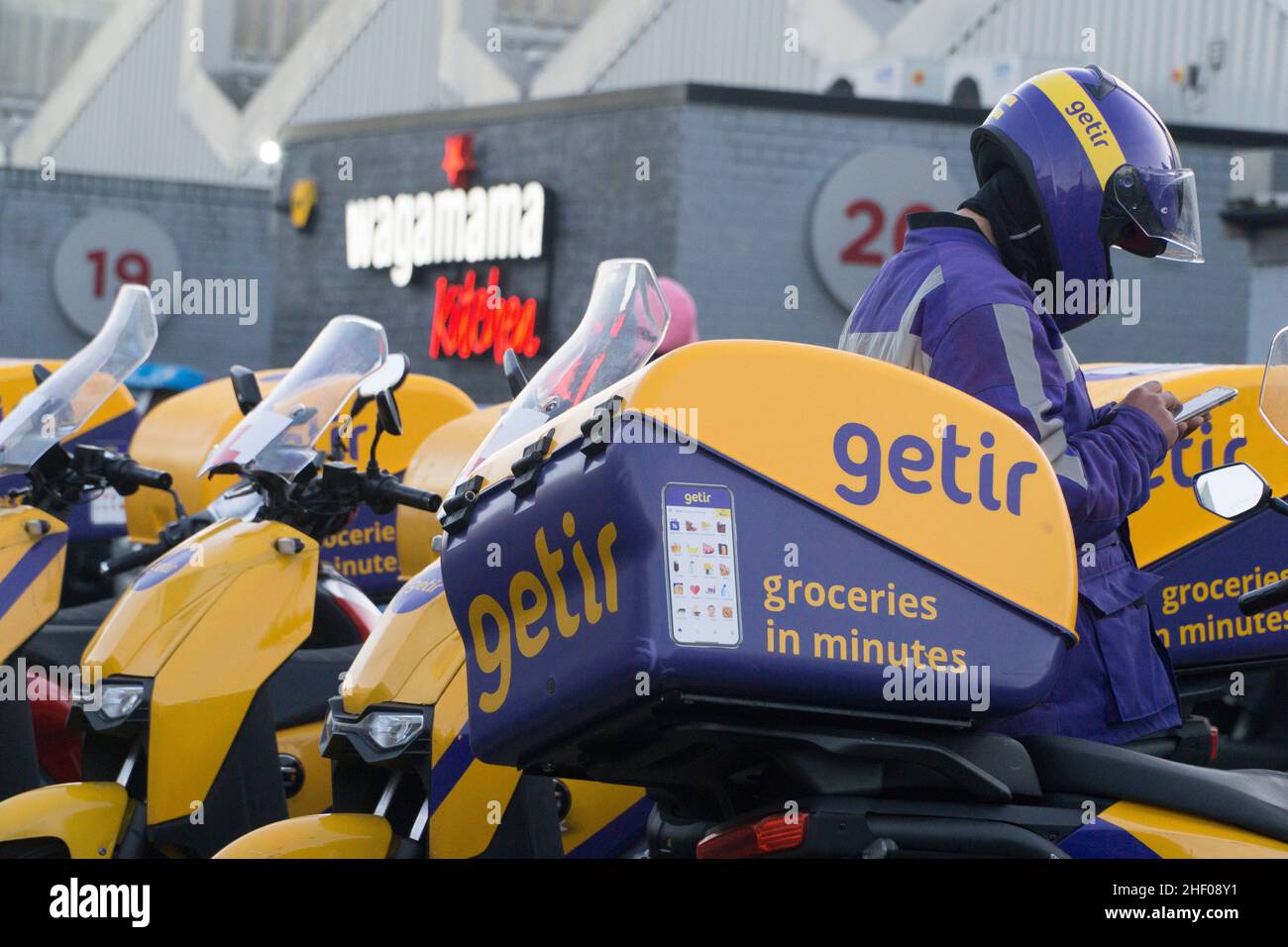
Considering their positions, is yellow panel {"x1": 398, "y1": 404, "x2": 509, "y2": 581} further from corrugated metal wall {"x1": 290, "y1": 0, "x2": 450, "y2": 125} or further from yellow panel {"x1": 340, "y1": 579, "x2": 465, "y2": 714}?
corrugated metal wall {"x1": 290, "y1": 0, "x2": 450, "y2": 125}

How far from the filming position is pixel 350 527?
5809mm

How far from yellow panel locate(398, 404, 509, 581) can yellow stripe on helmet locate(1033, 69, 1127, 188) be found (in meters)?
2.56

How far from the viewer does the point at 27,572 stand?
4.81 m

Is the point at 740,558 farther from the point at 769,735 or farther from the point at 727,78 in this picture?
the point at 727,78

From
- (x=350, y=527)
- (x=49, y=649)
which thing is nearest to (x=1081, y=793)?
(x=350, y=527)

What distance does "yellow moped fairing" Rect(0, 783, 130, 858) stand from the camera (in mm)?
3934

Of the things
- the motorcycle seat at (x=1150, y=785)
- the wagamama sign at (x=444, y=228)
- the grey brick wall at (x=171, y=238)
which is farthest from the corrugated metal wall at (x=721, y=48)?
the motorcycle seat at (x=1150, y=785)

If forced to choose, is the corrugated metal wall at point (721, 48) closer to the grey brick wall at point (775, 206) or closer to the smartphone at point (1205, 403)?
the grey brick wall at point (775, 206)

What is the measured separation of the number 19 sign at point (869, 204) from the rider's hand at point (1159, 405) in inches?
428

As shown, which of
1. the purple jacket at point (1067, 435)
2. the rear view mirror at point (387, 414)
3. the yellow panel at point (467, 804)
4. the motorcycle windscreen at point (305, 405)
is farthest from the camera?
the motorcycle windscreen at point (305, 405)

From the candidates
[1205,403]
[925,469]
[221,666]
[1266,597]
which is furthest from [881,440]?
[221,666]

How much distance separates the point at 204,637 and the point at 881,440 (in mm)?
2251

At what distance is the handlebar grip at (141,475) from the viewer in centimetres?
480

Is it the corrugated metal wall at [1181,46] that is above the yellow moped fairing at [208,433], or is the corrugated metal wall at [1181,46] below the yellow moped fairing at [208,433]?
above
